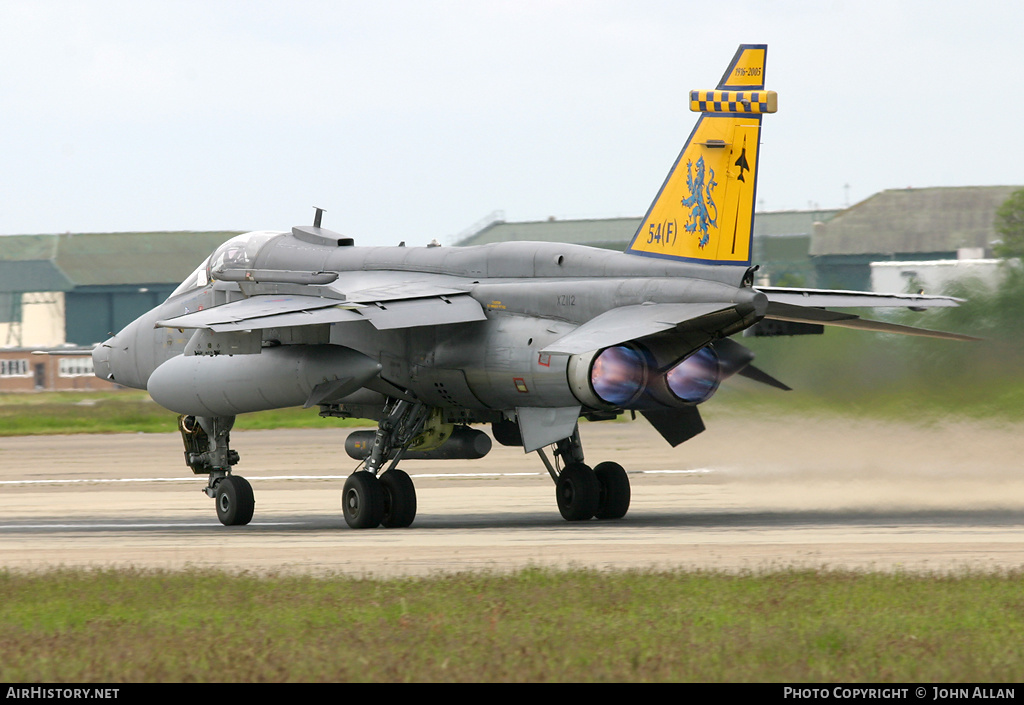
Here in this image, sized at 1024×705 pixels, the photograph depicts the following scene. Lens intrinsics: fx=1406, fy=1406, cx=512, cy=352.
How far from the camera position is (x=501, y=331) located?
1719 cm

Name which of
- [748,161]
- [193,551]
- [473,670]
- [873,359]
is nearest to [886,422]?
[873,359]

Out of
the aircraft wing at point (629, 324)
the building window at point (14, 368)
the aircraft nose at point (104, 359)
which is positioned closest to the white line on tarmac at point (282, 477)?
the aircraft nose at point (104, 359)

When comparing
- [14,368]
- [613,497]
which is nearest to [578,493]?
[613,497]

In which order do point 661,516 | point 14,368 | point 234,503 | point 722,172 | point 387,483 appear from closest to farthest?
point 722,172, point 387,483, point 661,516, point 234,503, point 14,368

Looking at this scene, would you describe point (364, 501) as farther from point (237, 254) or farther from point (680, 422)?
point (237, 254)

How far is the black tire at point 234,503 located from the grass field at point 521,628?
22.4 feet

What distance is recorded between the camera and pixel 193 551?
50.4 ft

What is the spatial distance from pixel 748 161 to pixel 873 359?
12.6 feet

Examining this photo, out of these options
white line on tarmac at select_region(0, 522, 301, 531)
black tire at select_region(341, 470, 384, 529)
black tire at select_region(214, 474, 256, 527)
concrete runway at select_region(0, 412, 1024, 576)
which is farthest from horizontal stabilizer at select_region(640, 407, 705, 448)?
black tire at select_region(214, 474, 256, 527)

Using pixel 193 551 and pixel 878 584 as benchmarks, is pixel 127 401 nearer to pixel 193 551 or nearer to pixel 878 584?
pixel 193 551

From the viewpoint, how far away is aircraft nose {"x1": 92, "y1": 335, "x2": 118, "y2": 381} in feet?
71.5

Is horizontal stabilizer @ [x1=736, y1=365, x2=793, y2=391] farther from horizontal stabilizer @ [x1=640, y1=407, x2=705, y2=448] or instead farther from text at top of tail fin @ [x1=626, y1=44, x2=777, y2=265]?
text at top of tail fin @ [x1=626, y1=44, x2=777, y2=265]

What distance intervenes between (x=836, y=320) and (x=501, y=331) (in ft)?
13.2

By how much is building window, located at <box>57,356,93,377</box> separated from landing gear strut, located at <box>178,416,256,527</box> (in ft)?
190
